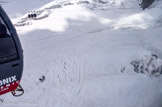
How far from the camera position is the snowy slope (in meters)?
8.38

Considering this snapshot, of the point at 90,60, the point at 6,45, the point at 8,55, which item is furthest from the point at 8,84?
the point at 90,60

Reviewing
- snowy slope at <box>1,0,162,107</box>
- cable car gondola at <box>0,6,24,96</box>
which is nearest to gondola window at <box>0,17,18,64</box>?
cable car gondola at <box>0,6,24,96</box>

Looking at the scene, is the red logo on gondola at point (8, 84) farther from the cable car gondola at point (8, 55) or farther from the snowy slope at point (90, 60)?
the snowy slope at point (90, 60)

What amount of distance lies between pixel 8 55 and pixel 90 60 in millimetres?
6137

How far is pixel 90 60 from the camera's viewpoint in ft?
31.2

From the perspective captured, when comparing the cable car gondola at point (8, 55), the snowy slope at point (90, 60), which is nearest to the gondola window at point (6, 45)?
the cable car gondola at point (8, 55)

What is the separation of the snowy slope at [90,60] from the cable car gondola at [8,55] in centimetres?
451

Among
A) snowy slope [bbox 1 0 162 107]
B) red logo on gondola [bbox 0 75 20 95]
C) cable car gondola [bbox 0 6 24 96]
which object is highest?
cable car gondola [bbox 0 6 24 96]

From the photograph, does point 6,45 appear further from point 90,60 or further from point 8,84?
point 90,60

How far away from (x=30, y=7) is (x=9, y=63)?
41.3 feet

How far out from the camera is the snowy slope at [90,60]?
8.38 meters

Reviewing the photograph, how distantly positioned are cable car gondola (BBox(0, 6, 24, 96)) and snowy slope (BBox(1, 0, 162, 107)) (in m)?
4.51

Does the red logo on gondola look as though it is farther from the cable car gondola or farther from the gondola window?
the gondola window

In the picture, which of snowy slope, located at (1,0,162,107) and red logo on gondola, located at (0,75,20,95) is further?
snowy slope, located at (1,0,162,107)
